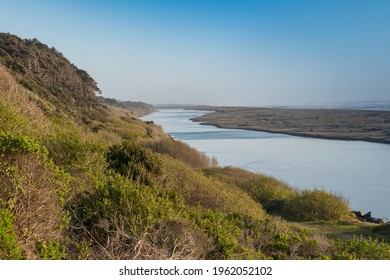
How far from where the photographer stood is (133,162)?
1591 centimetres

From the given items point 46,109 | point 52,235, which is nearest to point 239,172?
point 46,109

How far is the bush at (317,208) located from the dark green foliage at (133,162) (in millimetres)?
9202

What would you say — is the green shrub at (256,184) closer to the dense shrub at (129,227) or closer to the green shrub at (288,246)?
the green shrub at (288,246)

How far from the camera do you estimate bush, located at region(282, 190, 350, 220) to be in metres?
21.6

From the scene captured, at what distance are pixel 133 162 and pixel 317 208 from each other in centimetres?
1093

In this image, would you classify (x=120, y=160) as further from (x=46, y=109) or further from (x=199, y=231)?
(x=46, y=109)

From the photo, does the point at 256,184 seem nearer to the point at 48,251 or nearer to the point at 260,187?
the point at 260,187

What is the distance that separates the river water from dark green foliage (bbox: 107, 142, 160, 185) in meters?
15.7

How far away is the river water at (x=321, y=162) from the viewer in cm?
3069

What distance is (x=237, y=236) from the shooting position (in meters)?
11.1

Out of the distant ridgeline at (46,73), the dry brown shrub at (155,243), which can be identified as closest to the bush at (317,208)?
the dry brown shrub at (155,243)

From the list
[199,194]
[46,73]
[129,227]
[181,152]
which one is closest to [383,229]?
[199,194]

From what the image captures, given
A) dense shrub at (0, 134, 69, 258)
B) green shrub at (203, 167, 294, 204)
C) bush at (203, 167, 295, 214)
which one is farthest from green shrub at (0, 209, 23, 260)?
green shrub at (203, 167, 294, 204)

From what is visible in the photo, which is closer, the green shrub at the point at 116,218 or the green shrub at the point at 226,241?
the green shrub at the point at 116,218
